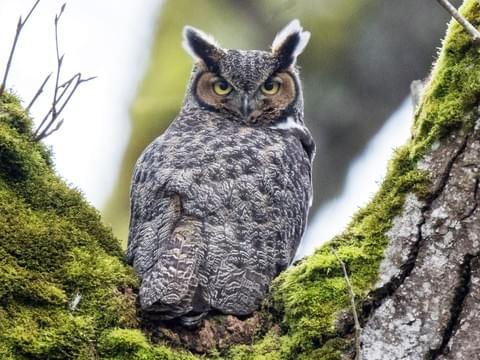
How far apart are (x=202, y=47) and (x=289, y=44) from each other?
56 cm

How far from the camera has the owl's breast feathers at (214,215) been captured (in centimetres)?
301

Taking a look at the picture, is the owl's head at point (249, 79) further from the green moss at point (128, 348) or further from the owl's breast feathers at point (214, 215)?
the green moss at point (128, 348)

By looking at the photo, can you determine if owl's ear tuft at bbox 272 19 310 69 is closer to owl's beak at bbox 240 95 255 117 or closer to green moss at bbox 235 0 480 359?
owl's beak at bbox 240 95 255 117

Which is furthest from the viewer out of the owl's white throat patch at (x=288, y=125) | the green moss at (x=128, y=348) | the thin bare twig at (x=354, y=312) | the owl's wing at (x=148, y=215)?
the owl's white throat patch at (x=288, y=125)

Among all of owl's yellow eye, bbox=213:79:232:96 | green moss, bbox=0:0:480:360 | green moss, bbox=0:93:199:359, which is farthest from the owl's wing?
owl's yellow eye, bbox=213:79:232:96

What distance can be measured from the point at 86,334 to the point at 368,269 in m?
0.98

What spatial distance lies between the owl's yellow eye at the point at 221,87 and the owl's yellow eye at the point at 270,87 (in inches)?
8.7

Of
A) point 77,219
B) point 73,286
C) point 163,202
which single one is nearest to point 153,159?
point 163,202

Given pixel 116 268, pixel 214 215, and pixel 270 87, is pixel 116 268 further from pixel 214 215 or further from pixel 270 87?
pixel 270 87

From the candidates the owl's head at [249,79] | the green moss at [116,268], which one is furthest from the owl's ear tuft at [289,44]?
the green moss at [116,268]

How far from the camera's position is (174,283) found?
291 centimetres

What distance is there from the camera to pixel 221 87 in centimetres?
472

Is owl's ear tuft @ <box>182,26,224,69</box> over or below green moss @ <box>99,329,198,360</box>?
over

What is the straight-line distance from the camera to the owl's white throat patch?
446 centimetres
